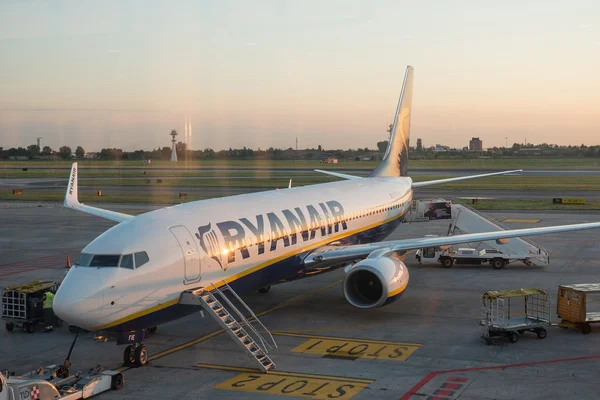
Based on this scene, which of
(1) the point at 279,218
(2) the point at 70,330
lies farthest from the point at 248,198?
(2) the point at 70,330

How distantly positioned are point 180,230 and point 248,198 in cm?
546

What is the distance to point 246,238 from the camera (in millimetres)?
20891

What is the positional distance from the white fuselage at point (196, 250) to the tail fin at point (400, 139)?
33.9 feet

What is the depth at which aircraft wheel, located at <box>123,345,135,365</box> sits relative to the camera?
17.9 meters

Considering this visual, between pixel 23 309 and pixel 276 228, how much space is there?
8.64m


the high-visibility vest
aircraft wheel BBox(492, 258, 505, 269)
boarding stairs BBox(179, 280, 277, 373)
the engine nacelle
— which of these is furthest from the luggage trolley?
the high-visibility vest

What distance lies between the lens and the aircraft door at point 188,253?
59.6ft

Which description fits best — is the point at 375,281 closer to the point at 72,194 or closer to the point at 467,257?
the point at 467,257

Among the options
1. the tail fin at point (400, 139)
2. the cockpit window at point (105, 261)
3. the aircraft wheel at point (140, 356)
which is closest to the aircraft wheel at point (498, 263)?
the tail fin at point (400, 139)

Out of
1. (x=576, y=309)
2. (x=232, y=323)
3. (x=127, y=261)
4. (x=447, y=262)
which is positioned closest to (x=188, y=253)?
(x=127, y=261)

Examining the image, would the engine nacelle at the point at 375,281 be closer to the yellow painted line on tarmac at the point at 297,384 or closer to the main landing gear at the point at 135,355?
the yellow painted line on tarmac at the point at 297,384

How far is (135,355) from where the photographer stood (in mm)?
17812

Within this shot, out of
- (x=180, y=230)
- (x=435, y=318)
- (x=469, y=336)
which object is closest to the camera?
(x=180, y=230)

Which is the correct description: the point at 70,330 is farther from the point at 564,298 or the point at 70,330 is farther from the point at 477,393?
the point at 564,298
